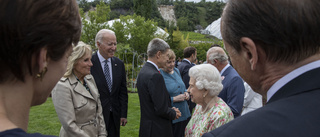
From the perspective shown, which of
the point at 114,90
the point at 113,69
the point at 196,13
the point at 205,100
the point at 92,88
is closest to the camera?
the point at 205,100

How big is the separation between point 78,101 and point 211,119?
1702 mm

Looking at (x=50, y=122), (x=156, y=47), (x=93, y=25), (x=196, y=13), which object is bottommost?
(x=50, y=122)

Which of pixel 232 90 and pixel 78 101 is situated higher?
pixel 78 101

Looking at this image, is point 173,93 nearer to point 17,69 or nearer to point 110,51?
point 110,51

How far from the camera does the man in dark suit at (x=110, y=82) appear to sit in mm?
4388

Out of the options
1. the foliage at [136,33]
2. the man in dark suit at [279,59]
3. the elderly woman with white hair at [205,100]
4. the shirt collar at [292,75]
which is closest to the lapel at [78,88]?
the elderly woman with white hair at [205,100]

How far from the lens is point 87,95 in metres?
3.20

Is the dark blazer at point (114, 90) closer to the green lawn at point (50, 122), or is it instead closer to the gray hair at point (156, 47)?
the gray hair at point (156, 47)

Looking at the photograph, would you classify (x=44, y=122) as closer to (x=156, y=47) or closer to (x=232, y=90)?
(x=156, y=47)

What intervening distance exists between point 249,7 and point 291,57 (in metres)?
0.29

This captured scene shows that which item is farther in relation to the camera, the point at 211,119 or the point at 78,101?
the point at 78,101

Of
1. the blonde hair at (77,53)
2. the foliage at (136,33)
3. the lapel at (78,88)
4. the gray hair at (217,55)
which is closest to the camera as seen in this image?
the lapel at (78,88)

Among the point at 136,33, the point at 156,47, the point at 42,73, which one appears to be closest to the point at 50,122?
the point at 156,47

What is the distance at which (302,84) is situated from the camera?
96 cm
